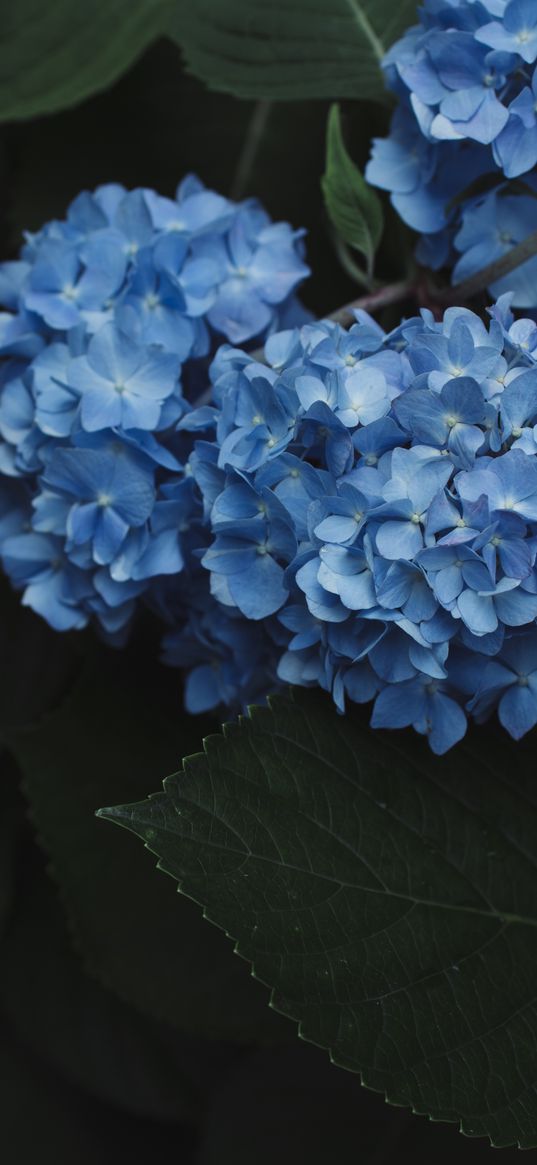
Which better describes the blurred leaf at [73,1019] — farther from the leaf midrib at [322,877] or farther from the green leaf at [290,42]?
the green leaf at [290,42]

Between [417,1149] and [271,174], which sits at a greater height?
[271,174]

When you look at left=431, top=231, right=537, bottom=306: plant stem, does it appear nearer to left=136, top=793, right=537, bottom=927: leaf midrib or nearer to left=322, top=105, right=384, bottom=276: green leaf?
left=322, top=105, right=384, bottom=276: green leaf

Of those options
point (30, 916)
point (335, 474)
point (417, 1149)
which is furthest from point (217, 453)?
point (417, 1149)

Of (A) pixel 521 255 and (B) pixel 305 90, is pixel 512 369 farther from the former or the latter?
(B) pixel 305 90

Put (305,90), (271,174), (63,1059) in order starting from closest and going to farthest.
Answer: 1. (305,90)
2. (271,174)
3. (63,1059)

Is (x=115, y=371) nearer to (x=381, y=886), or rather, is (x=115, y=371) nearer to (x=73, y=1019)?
(x=381, y=886)

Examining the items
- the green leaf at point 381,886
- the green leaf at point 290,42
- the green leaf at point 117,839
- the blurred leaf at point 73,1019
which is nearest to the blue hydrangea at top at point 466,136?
the green leaf at point 290,42

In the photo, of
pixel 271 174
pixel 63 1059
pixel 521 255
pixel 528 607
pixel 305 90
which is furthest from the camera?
pixel 63 1059

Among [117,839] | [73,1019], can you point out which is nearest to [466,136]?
[117,839]

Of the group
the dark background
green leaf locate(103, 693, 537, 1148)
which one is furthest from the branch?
green leaf locate(103, 693, 537, 1148)
